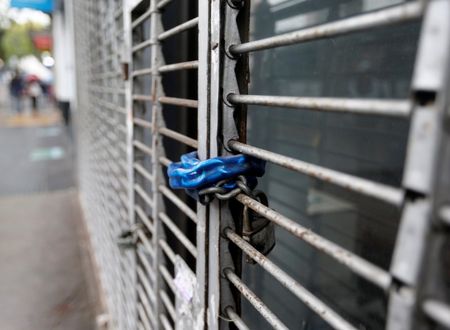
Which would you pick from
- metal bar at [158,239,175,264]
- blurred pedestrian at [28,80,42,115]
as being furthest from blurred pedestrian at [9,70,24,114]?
metal bar at [158,239,175,264]

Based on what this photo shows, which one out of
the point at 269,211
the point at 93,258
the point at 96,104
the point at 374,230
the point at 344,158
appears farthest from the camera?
the point at 93,258

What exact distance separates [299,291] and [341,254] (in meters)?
0.18

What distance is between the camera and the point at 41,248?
19.2ft

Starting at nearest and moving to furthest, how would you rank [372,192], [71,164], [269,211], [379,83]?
[372,192] < [269,211] < [379,83] < [71,164]

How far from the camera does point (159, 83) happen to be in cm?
193

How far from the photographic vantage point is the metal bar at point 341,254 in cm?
72

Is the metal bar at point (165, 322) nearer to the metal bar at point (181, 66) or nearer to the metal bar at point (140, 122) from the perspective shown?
the metal bar at point (140, 122)

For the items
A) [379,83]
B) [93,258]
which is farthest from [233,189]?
[93,258]

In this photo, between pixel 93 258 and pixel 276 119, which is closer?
pixel 276 119

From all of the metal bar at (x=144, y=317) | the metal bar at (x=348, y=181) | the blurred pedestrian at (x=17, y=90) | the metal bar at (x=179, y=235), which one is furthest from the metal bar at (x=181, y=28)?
the blurred pedestrian at (x=17, y=90)

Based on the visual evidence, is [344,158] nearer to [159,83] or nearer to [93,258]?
[159,83]

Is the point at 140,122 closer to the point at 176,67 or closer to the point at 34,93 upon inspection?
the point at 176,67

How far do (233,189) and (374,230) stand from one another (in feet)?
3.51

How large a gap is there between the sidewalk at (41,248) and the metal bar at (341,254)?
372 cm
